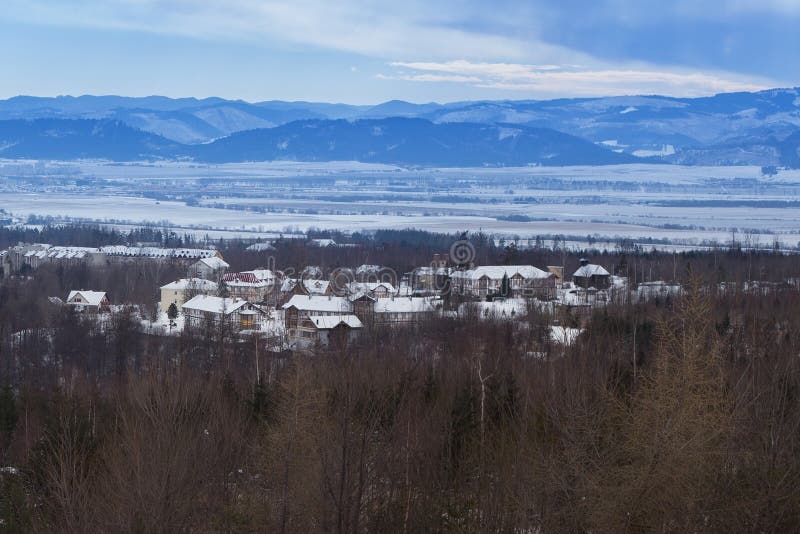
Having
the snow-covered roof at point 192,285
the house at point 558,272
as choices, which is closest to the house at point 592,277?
the house at point 558,272

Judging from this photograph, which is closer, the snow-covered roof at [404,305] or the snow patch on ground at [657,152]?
the snow-covered roof at [404,305]

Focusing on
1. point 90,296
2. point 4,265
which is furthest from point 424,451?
point 4,265

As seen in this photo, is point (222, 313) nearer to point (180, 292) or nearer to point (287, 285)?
point (180, 292)

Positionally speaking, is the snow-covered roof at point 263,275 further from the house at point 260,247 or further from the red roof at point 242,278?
the house at point 260,247

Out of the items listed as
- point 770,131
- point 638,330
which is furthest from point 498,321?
point 770,131

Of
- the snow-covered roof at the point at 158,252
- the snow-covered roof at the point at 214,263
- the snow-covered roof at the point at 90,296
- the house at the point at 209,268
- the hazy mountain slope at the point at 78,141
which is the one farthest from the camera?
the hazy mountain slope at the point at 78,141

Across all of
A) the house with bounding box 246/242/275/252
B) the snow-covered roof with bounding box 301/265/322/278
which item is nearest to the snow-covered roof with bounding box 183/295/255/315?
the snow-covered roof with bounding box 301/265/322/278
